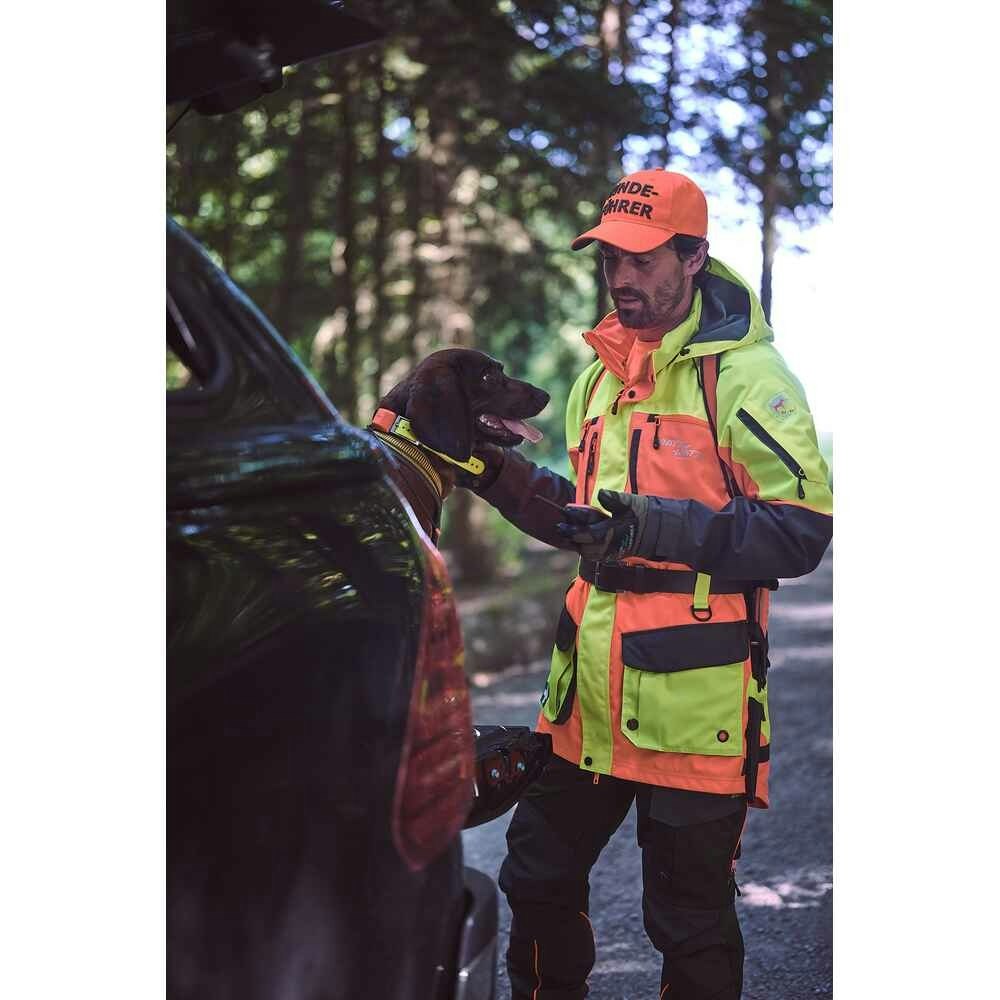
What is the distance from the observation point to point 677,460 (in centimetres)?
231

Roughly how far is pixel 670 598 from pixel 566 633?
290mm

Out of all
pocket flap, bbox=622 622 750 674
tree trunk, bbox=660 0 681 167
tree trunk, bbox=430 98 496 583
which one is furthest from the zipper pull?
tree trunk, bbox=430 98 496 583

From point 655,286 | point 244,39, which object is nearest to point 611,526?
point 655,286

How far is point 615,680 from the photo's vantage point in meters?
2.35

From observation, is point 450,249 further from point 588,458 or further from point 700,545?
point 700,545

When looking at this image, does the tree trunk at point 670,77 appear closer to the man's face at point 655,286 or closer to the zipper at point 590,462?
the man's face at point 655,286

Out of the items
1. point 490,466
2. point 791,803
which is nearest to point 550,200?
point 791,803

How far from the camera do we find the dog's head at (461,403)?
105 inches

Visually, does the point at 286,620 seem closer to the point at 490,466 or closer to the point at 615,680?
the point at 615,680

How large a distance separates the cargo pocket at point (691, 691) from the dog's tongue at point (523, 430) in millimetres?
666
